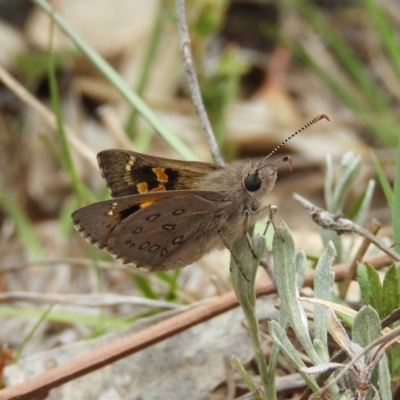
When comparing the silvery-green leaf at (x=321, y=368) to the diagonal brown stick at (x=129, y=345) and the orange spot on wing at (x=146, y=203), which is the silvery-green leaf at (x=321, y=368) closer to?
the diagonal brown stick at (x=129, y=345)

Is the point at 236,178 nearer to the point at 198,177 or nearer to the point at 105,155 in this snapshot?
the point at 198,177

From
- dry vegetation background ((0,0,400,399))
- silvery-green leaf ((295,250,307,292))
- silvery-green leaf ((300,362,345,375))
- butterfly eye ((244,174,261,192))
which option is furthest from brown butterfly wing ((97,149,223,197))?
silvery-green leaf ((300,362,345,375))

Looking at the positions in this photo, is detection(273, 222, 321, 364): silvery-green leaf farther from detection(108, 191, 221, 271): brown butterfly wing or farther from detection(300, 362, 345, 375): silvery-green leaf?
detection(108, 191, 221, 271): brown butterfly wing

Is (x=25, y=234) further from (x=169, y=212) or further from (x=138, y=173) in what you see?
(x=169, y=212)

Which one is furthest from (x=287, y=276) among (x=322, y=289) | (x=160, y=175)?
(x=160, y=175)

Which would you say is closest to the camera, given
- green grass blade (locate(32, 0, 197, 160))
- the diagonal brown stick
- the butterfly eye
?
the diagonal brown stick

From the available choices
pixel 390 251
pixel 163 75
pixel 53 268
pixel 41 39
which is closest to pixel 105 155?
pixel 390 251
